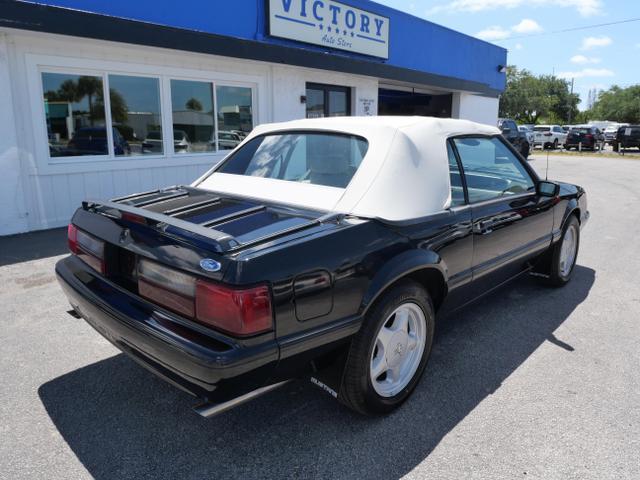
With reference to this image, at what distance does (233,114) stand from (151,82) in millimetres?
1918

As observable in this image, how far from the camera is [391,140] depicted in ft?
9.70

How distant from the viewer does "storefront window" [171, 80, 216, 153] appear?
8.66 metres

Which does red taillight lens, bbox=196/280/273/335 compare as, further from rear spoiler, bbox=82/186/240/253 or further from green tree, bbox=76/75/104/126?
green tree, bbox=76/75/104/126

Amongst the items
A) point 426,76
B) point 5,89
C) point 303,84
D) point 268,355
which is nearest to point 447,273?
point 268,355

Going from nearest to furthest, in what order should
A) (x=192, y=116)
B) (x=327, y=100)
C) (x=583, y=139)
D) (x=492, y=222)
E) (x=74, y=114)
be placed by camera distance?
1. (x=492, y=222)
2. (x=74, y=114)
3. (x=192, y=116)
4. (x=327, y=100)
5. (x=583, y=139)

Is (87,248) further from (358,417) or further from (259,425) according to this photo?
(358,417)

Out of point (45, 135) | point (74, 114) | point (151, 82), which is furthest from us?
point (151, 82)

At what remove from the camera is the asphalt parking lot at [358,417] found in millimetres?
2350

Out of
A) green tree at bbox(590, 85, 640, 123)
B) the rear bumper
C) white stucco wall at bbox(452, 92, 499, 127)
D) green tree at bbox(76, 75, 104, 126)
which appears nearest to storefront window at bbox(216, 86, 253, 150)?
green tree at bbox(76, 75, 104, 126)

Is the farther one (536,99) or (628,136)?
(536,99)

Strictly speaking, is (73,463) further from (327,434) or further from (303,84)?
(303,84)

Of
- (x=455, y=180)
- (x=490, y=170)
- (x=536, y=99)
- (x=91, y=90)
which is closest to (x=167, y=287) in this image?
(x=455, y=180)

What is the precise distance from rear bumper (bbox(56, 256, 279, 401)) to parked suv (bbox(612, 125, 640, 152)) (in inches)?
1334

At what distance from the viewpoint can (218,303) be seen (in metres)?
2.04
